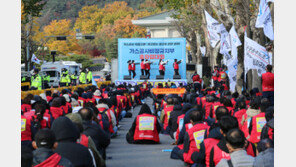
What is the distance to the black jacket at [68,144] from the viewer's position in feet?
17.7

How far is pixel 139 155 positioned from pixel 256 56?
18.0ft

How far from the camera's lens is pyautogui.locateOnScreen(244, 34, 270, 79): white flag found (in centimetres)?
1446

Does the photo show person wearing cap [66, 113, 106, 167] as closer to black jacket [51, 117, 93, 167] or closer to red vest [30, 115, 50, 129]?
black jacket [51, 117, 93, 167]

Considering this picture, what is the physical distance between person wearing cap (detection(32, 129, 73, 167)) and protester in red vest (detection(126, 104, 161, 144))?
6.65 meters

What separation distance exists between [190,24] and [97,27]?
64.9 m

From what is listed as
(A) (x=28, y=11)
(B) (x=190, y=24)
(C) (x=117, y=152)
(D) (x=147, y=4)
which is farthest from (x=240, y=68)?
(D) (x=147, y=4)

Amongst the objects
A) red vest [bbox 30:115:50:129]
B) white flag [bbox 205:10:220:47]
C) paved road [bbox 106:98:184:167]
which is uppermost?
white flag [bbox 205:10:220:47]

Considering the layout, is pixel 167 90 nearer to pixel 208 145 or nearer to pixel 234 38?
pixel 234 38

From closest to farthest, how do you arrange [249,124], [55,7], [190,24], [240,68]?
[249,124]
[240,68]
[190,24]
[55,7]

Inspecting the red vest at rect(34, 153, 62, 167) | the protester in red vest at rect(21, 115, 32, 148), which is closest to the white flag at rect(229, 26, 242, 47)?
the protester in red vest at rect(21, 115, 32, 148)

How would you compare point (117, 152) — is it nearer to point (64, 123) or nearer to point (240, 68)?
point (64, 123)

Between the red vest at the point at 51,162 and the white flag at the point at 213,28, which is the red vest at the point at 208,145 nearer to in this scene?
the red vest at the point at 51,162

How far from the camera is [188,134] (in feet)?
26.9

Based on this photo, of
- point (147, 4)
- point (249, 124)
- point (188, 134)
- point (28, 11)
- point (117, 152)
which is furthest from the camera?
point (147, 4)
